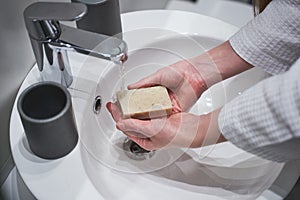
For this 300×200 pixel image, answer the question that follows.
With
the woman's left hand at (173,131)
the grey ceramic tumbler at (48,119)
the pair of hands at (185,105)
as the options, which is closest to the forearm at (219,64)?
the pair of hands at (185,105)

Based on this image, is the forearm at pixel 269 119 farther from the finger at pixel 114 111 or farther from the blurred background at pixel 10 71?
the blurred background at pixel 10 71

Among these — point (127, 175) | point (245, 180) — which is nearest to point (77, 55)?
point (127, 175)

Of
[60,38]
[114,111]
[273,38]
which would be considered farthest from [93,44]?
[273,38]

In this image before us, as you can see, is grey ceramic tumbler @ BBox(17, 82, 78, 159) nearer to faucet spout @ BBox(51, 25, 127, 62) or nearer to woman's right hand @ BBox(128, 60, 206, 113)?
faucet spout @ BBox(51, 25, 127, 62)

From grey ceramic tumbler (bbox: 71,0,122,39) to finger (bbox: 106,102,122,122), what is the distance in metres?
0.11

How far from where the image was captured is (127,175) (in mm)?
669

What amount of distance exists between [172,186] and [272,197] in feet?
0.49

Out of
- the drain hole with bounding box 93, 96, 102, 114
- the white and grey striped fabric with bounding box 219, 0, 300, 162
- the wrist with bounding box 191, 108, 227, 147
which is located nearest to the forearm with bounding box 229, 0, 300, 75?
the white and grey striped fabric with bounding box 219, 0, 300, 162

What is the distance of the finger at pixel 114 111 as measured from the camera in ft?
2.19

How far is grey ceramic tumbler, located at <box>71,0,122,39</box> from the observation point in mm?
639

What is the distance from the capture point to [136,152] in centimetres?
70

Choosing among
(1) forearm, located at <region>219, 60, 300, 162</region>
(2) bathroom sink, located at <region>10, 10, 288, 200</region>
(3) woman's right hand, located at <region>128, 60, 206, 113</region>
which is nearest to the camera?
(1) forearm, located at <region>219, 60, 300, 162</region>

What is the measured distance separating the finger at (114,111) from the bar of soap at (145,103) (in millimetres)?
26

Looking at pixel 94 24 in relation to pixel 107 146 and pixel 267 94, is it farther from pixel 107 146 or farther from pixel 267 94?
pixel 267 94
